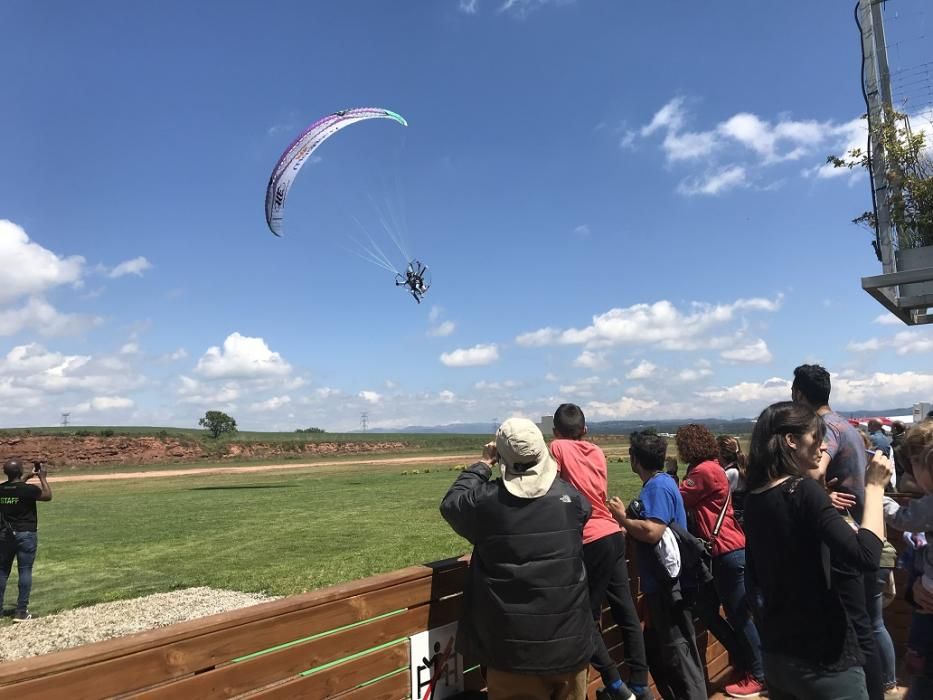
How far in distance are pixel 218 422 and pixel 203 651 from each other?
358ft

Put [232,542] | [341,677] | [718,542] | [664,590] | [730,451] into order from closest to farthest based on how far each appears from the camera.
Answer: [341,677] < [664,590] < [718,542] < [730,451] < [232,542]

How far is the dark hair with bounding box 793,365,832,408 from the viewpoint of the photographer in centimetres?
365

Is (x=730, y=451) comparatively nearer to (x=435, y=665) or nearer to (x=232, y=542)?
(x=435, y=665)

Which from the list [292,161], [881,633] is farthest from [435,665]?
[292,161]

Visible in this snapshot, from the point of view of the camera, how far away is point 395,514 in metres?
17.7

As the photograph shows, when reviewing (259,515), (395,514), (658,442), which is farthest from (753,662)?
(259,515)

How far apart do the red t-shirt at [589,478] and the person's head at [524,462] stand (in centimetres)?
84

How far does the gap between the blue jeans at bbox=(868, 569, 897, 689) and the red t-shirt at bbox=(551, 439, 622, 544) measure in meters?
1.41

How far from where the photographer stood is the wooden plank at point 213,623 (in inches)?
74.8

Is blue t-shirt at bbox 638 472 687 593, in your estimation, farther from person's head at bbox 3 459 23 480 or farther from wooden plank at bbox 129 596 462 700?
person's head at bbox 3 459 23 480

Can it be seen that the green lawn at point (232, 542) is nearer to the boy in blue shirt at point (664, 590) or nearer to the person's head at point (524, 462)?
the boy in blue shirt at point (664, 590)

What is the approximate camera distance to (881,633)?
363 cm

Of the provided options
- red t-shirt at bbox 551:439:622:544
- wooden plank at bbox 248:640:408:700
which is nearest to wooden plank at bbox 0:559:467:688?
wooden plank at bbox 248:640:408:700

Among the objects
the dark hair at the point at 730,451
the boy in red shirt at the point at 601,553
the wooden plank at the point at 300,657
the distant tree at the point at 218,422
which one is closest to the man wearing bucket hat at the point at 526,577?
the wooden plank at the point at 300,657
